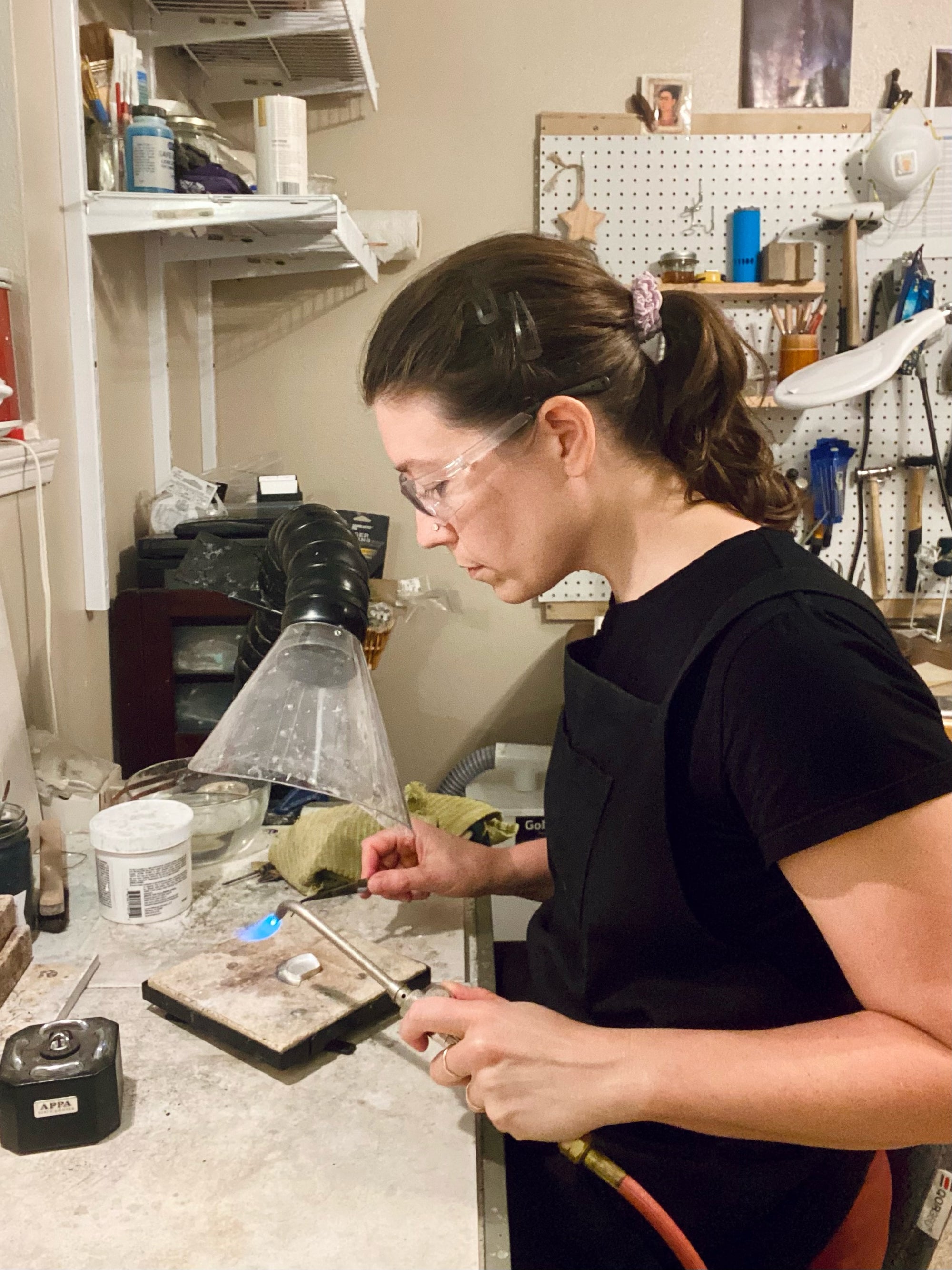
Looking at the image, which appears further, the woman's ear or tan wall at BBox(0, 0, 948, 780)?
tan wall at BBox(0, 0, 948, 780)

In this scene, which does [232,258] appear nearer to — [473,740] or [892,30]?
[473,740]

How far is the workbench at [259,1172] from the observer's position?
746mm

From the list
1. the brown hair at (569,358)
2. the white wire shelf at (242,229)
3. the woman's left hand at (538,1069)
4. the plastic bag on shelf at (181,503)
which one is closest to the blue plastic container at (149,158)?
the white wire shelf at (242,229)

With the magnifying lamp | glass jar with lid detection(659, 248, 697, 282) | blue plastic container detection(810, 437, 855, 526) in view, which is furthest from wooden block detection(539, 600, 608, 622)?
glass jar with lid detection(659, 248, 697, 282)

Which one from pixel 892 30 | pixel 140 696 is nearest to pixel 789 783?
pixel 140 696

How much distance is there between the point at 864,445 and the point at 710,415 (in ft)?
6.28

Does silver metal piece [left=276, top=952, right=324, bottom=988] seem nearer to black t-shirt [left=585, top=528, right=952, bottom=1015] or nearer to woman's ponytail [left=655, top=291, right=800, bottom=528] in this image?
black t-shirt [left=585, top=528, right=952, bottom=1015]

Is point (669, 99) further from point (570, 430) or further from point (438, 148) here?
point (570, 430)

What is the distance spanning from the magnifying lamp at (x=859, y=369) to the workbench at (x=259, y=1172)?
1.79 meters

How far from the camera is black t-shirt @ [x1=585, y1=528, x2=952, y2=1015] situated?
719mm

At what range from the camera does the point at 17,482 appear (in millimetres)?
1431

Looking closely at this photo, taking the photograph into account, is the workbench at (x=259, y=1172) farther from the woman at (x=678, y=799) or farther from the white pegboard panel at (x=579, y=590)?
the white pegboard panel at (x=579, y=590)

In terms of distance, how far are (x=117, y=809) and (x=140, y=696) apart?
0.73 metres

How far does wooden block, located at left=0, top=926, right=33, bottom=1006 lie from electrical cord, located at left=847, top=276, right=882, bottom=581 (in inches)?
87.5
